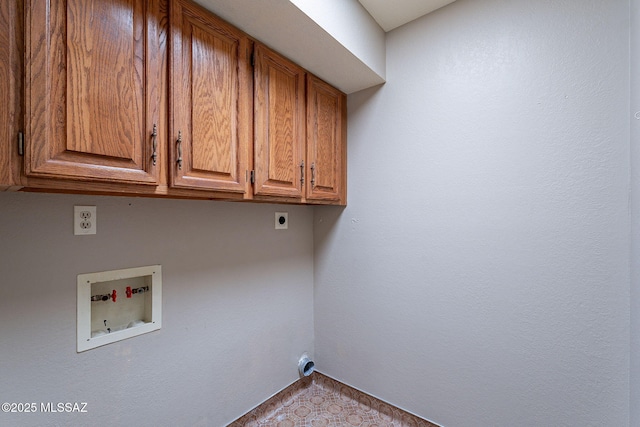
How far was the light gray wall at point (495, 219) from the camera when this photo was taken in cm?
100

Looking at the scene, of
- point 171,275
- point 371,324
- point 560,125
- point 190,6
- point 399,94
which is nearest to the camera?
point 190,6

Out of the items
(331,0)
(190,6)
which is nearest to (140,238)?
(190,6)

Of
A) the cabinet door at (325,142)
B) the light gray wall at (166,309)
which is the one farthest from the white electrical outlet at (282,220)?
the cabinet door at (325,142)

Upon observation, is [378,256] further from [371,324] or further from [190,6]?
[190,6]

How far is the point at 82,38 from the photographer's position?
732mm

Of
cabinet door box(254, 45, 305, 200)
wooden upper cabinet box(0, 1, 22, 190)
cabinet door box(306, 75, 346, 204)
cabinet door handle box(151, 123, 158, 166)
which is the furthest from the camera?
cabinet door box(306, 75, 346, 204)

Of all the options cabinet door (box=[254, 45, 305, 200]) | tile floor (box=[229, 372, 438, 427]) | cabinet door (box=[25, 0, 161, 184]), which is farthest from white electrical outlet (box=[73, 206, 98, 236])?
tile floor (box=[229, 372, 438, 427])

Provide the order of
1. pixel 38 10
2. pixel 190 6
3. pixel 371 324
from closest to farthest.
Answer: pixel 38 10 < pixel 190 6 < pixel 371 324

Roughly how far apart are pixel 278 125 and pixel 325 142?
1.16 feet

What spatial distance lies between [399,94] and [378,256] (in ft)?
2.98

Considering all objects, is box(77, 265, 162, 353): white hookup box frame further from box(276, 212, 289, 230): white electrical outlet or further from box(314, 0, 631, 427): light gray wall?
box(314, 0, 631, 427): light gray wall

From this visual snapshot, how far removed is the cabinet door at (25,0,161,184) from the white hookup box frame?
0.47 metres

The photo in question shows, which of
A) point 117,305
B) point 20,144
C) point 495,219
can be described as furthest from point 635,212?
point 117,305

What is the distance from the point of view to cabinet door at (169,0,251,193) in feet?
3.04
